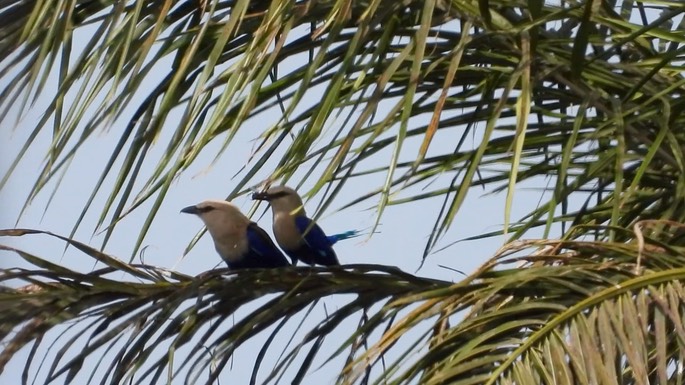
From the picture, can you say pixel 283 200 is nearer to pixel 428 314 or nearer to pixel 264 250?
pixel 264 250

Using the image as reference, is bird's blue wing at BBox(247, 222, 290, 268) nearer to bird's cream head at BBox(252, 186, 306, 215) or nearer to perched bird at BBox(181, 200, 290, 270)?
perched bird at BBox(181, 200, 290, 270)

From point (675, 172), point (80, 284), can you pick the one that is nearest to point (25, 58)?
point (80, 284)

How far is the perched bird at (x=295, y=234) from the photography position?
15.1 ft

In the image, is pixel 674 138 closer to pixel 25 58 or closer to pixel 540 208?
pixel 540 208

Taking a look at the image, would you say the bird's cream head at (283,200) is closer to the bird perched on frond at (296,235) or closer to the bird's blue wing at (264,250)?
the bird perched on frond at (296,235)

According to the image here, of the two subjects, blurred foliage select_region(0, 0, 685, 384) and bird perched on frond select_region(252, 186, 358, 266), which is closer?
blurred foliage select_region(0, 0, 685, 384)

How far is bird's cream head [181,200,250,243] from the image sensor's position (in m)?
4.59

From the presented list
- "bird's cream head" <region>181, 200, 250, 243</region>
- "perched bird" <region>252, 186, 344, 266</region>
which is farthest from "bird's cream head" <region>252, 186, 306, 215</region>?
"bird's cream head" <region>181, 200, 250, 243</region>

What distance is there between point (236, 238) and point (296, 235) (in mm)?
205

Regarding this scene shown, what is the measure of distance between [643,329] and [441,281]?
0.54m

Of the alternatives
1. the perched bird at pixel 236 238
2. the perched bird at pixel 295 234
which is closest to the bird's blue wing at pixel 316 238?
the perched bird at pixel 295 234

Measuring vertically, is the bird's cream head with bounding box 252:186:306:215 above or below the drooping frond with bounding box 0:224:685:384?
above

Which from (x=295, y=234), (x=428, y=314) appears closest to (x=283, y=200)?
(x=295, y=234)

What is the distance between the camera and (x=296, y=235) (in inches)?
183
